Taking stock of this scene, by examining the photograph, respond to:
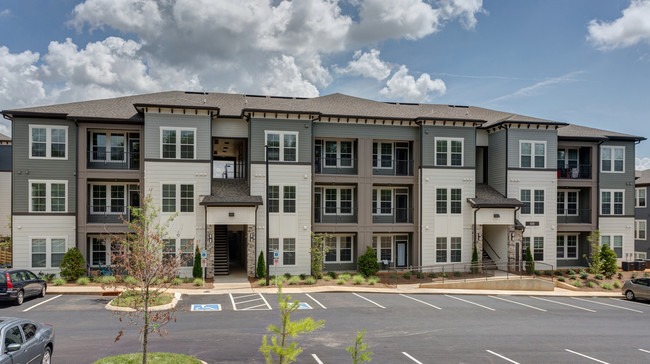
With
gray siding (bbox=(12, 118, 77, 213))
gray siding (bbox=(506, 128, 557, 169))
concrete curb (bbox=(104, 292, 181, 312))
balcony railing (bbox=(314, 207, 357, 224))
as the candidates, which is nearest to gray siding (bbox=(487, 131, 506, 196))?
gray siding (bbox=(506, 128, 557, 169))

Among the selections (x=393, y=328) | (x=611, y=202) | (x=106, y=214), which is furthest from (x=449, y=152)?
(x=106, y=214)

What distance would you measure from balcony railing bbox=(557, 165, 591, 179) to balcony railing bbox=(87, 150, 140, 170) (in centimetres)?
2949

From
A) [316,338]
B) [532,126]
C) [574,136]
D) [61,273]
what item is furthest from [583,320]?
[61,273]

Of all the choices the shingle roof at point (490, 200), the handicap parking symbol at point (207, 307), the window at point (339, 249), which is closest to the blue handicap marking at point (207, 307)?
the handicap parking symbol at point (207, 307)

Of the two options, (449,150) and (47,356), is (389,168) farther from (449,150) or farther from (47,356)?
(47,356)

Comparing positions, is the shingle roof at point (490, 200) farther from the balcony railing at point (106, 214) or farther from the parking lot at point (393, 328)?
the balcony railing at point (106, 214)

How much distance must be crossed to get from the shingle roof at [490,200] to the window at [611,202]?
8.60m

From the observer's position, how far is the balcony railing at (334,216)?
29750 mm

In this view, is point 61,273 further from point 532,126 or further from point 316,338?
point 532,126

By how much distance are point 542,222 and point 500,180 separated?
13.2 feet

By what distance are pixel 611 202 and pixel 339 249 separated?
20661 millimetres

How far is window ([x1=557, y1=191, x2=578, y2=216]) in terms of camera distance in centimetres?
3350

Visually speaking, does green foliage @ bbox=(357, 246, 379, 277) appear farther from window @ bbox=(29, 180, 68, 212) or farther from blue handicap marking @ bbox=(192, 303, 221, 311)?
window @ bbox=(29, 180, 68, 212)

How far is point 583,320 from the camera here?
18500 millimetres
